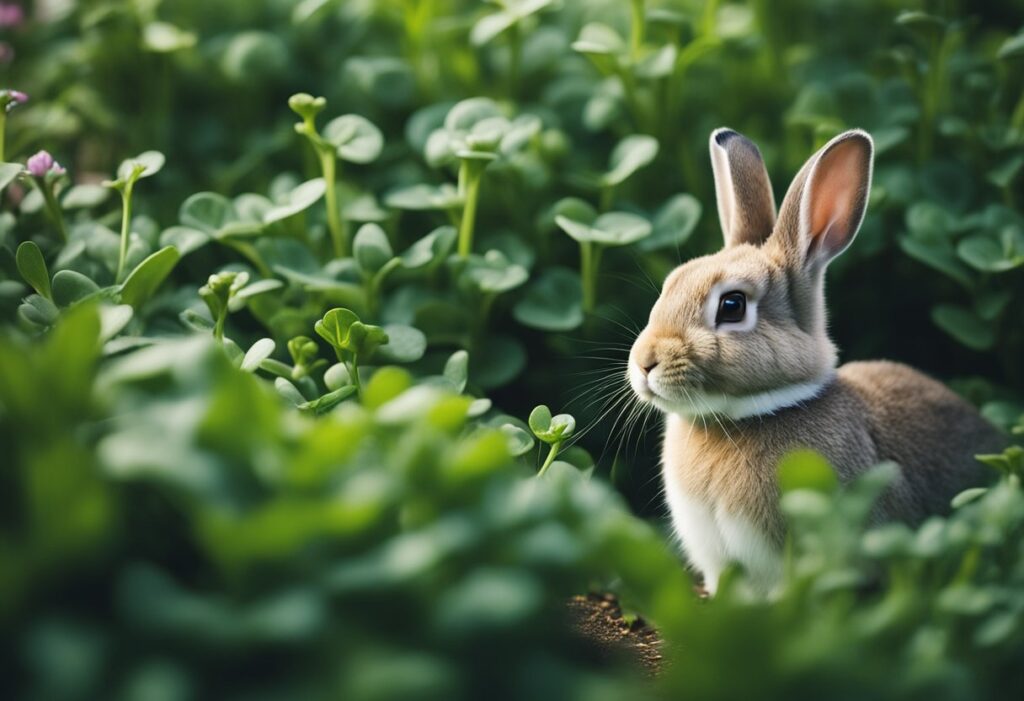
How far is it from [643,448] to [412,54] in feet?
4.92

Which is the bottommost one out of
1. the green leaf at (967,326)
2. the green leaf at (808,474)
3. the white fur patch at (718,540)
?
the white fur patch at (718,540)

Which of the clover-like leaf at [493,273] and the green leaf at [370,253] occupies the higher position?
the green leaf at [370,253]

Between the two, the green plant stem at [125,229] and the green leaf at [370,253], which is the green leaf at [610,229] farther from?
the green plant stem at [125,229]

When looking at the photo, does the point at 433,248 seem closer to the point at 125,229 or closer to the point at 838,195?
the point at 125,229

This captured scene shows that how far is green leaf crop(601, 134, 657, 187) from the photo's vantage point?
285 centimetres

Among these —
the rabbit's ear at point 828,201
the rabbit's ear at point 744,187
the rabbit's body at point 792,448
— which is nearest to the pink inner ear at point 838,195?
the rabbit's ear at point 828,201

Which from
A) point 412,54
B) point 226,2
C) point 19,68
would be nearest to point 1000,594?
point 412,54

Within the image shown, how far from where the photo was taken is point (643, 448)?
9.97 feet

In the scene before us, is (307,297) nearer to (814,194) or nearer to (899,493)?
(814,194)

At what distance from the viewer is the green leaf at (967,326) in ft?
9.20

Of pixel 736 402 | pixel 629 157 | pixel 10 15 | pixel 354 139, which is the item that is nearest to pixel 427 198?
pixel 354 139

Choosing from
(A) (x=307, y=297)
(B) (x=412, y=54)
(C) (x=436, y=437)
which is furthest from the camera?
(B) (x=412, y=54)

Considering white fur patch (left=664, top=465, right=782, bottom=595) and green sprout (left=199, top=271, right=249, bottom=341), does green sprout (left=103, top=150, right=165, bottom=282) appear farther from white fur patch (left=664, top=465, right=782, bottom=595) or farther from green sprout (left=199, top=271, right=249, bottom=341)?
white fur patch (left=664, top=465, right=782, bottom=595)

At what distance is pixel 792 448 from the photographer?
87.2 inches
